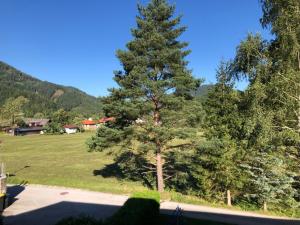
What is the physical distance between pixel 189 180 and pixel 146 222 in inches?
561

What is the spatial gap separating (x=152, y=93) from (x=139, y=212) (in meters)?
11.3

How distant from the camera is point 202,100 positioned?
845 inches

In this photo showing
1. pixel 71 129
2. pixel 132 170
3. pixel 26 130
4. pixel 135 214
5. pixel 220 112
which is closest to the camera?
pixel 135 214

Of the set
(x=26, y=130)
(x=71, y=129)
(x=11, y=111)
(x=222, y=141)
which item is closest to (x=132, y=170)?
(x=222, y=141)

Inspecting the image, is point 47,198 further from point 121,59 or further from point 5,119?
point 5,119

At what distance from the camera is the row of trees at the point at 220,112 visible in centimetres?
1777

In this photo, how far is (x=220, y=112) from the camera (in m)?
19.1

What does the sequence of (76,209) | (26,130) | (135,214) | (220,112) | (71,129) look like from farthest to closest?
1. (71,129)
2. (26,130)
3. (220,112)
4. (76,209)
5. (135,214)

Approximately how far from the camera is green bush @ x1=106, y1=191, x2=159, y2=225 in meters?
8.99

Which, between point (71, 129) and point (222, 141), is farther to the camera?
point (71, 129)

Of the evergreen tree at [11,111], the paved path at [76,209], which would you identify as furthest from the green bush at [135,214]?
the evergreen tree at [11,111]

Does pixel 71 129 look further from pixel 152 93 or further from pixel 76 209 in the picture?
pixel 76 209

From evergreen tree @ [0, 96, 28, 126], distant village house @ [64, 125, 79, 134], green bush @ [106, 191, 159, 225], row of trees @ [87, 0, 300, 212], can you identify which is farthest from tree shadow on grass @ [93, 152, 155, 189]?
evergreen tree @ [0, 96, 28, 126]

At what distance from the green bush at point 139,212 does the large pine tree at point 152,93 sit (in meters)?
7.89
